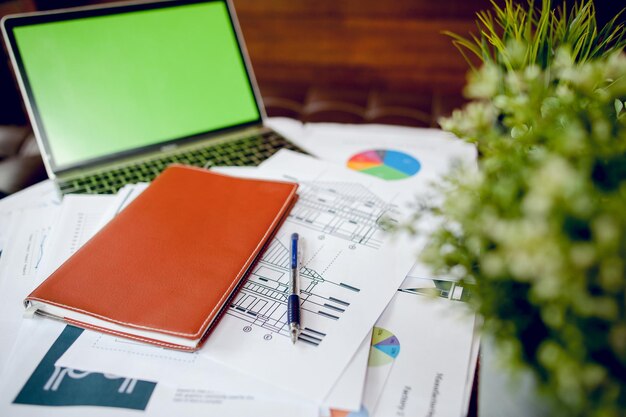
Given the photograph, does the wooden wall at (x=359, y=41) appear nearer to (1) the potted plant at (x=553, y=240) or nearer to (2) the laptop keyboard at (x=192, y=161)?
(2) the laptop keyboard at (x=192, y=161)

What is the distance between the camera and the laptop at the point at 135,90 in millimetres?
835

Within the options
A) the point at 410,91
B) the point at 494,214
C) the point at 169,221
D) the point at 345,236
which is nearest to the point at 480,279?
A: the point at 494,214

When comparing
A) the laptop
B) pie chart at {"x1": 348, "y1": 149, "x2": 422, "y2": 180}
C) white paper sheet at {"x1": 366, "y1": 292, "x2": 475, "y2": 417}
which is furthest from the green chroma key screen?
white paper sheet at {"x1": 366, "y1": 292, "x2": 475, "y2": 417}

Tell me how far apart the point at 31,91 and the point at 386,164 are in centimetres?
61

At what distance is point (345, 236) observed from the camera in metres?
0.68

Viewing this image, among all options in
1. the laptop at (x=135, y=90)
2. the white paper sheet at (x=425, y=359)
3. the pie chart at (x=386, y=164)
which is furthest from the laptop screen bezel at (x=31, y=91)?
the white paper sheet at (x=425, y=359)

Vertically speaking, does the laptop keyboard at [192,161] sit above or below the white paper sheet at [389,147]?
below

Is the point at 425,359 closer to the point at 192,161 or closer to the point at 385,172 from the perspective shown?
the point at 385,172

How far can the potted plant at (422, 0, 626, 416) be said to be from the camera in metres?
0.29

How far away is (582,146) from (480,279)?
12 centimetres

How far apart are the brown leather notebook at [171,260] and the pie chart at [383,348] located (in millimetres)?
171

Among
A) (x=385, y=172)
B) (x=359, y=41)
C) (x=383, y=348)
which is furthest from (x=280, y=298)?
(x=359, y=41)

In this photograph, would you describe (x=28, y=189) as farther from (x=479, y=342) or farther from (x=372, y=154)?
(x=479, y=342)

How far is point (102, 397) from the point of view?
0.49 meters
